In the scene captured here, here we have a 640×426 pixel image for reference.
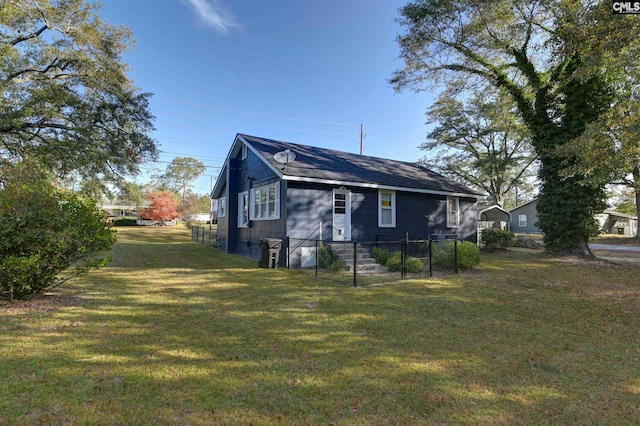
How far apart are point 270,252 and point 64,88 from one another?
12523mm

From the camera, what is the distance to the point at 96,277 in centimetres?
852

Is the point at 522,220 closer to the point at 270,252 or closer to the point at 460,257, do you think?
the point at 460,257

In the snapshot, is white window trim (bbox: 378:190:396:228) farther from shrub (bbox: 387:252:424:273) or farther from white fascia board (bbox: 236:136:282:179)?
white fascia board (bbox: 236:136:282:179)

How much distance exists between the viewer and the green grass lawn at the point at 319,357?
268cm

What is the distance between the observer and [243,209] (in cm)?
1538

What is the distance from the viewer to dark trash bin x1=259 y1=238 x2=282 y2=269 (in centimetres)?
→ 1058

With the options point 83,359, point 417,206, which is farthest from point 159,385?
point 417,206

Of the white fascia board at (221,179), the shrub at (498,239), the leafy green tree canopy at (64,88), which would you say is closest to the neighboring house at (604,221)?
the shrub at (498,239)

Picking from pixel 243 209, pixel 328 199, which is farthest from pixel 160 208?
pixel 328 199

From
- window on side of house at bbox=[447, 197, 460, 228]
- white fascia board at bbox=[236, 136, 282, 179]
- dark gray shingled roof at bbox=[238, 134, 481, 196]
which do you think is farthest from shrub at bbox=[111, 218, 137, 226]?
window on side of house at bbox=[447, 197, 460, 228]

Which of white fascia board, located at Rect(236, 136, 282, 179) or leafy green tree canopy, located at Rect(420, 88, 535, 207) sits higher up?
leafy green tree canopy, located at Rect(420, 88, 535, 207)

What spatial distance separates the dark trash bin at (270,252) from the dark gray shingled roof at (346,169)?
2.25 metres

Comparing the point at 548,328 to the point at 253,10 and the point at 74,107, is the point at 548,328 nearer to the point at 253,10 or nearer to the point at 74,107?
the point at 253,10

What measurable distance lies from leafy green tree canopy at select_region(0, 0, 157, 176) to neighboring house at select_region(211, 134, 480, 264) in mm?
5716
